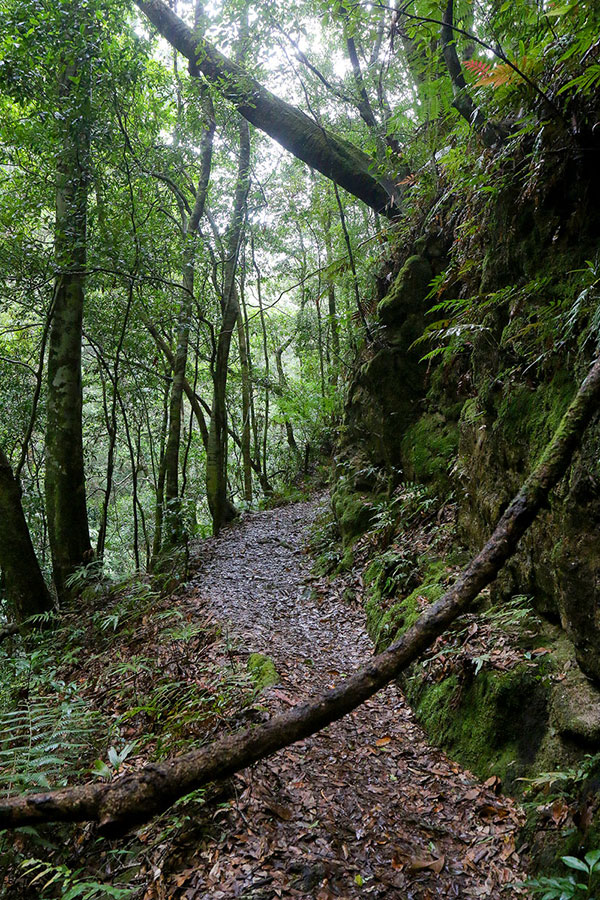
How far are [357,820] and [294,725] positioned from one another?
4.63ft

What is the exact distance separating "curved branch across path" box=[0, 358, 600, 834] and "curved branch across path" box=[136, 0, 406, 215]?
27.7 ft

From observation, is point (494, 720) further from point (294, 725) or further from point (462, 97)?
point (462, 97)

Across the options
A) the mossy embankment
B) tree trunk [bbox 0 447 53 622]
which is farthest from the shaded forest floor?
tree trunk [bbox 0 447 53 622]

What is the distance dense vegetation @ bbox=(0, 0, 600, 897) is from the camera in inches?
138

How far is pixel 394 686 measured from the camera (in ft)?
15.4

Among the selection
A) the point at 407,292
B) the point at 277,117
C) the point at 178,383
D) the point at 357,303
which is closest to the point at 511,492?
the point at 407,292

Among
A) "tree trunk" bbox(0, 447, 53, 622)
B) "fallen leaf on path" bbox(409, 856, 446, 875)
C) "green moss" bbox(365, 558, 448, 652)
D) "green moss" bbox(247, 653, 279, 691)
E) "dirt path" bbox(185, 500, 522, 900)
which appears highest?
"tree trunk" bbox(0, 447, 53, 622)

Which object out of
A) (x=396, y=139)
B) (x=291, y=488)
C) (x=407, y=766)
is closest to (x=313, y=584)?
(x=407, y=766)

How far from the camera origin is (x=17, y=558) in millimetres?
7559

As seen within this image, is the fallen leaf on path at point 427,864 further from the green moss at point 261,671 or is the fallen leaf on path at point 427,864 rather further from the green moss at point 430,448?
the green moss at point 430,448

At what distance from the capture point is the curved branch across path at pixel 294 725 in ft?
5.84

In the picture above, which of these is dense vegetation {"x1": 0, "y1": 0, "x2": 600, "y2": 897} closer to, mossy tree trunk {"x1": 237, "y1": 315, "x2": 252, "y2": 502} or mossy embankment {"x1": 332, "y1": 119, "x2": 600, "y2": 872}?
mossy embankment {"x1": 332, "y1": 119, "x2": 600, "y2": 872}

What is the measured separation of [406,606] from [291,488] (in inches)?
503

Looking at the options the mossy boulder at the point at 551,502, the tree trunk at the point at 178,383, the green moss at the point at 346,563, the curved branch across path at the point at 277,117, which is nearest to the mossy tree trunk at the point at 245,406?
the tree trunk at the point at 178,383
